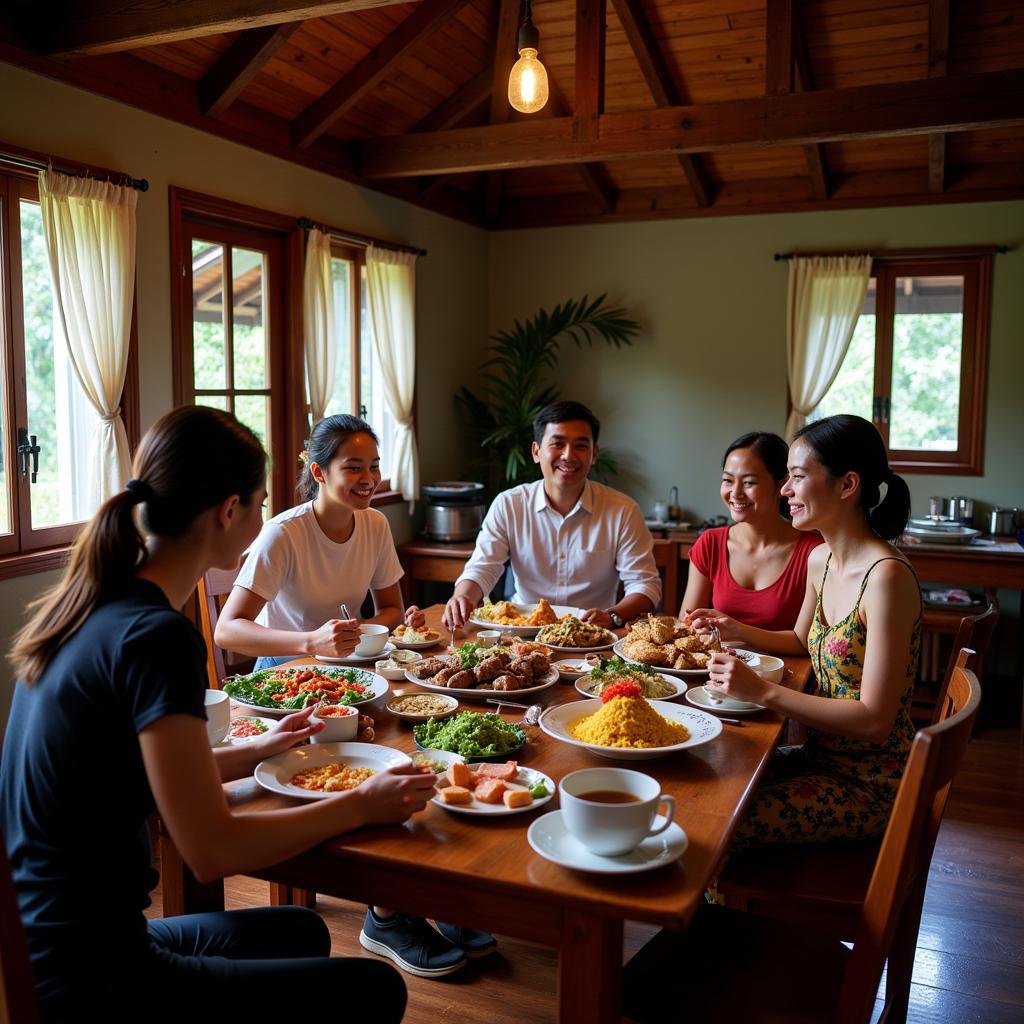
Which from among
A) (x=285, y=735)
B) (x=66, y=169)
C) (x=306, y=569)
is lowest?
(x=285, y=735)

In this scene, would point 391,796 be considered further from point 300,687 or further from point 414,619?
point 414,619

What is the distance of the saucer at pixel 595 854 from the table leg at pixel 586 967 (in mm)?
66

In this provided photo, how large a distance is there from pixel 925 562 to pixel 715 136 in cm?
227

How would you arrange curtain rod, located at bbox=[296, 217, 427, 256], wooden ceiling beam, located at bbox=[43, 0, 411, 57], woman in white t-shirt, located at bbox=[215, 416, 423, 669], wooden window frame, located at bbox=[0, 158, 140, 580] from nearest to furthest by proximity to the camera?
woman in white t-shirt, located at bbox=[215, 416, 423, 669] < wooden ceiling beam, located at bbox=[43, 0, 411, 57] < wooden window frame, located at bbox=[0, 158, 140, 580] < curtain rod, located at bbox=[296, 217, 427, 256]

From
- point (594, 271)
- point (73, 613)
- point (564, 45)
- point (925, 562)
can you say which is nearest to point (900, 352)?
point (925, 562)

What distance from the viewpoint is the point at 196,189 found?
3.81m

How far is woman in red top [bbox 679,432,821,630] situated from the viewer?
9.25 ft

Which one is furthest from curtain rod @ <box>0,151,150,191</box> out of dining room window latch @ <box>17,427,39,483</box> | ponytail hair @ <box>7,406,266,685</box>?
ponytail hair @ <box>7,406,266,685</box>

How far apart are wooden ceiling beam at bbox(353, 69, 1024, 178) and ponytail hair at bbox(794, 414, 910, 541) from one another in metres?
2.27

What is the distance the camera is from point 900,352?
17.9ft

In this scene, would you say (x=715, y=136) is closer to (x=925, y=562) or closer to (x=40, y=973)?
(x=925, y=562)

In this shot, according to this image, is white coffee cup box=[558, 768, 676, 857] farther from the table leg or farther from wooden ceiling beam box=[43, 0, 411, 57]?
wooden ceiling beam box=[43, 0, 411, 57]

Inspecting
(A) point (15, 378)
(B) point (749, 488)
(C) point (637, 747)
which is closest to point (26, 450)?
(A) point (15, 378)

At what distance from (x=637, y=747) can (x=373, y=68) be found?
12.0 feet
